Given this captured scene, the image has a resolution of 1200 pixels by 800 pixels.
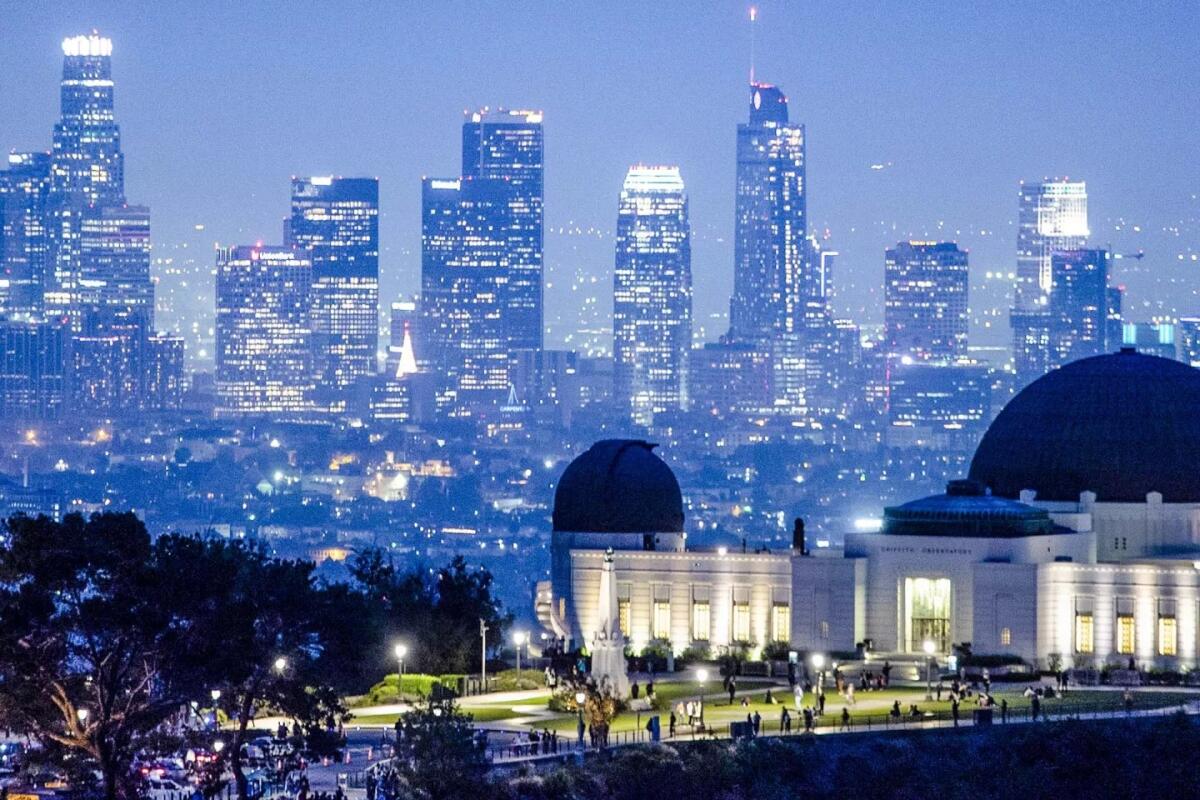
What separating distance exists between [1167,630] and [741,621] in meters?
15.5

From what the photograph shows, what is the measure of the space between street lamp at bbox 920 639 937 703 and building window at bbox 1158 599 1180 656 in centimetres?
709

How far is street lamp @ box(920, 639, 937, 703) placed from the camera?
101188mm

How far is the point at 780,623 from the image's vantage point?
11794cm

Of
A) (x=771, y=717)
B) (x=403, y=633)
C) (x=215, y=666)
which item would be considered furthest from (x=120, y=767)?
(x=403, y=633)

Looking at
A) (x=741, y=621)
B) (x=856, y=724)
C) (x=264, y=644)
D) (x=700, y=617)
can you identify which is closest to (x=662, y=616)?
(x=700, y=617)

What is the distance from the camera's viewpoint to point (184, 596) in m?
84.5

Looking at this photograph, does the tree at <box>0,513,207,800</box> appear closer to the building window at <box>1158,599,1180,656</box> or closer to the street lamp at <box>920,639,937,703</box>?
the street lamp at <box>920,639,937,703</box>

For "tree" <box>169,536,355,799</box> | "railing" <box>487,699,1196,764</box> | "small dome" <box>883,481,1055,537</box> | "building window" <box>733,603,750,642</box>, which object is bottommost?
"railing" <box>487,699,1196,764</box>

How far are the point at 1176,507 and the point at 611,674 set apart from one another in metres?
27.4

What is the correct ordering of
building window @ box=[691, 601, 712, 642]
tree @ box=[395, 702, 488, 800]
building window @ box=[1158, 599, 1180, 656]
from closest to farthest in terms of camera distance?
tree @ box=[395, 702, 488, 800], building window @ box=[1158, 599, 1180, 656], building window @ box=[691, 601, 712, 642]

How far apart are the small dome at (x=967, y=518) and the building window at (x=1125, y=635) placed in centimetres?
476

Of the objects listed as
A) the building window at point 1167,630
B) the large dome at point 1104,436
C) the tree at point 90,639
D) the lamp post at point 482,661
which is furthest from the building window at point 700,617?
the tree at point 90,639

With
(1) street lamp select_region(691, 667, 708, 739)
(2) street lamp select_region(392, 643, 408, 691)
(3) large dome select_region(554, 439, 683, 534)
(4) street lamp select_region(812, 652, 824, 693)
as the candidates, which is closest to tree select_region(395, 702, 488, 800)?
(1) street lamp select_region(691, 667, 708, 739)

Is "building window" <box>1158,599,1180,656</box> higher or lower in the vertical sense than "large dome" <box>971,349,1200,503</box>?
lower
